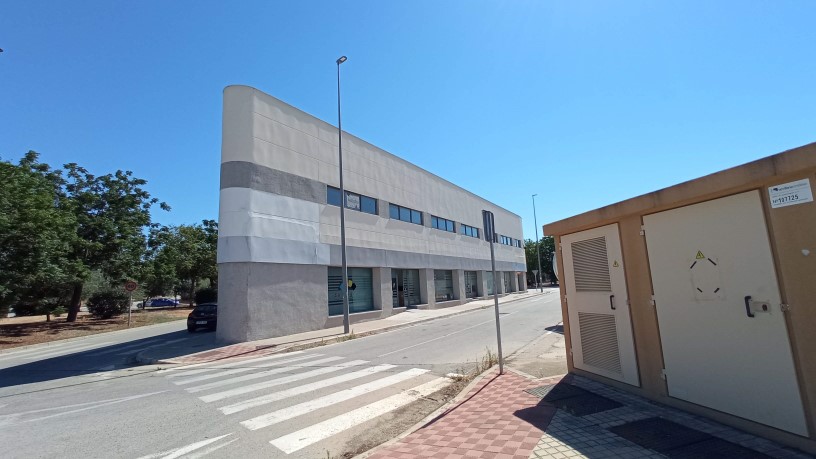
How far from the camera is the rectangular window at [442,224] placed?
101ft

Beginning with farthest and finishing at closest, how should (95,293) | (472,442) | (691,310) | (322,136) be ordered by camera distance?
(95,293)
(322,136)
(691,310)
(472,442)

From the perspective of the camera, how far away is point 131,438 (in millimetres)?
5418

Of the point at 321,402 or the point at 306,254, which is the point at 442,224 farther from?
the point at 321,402

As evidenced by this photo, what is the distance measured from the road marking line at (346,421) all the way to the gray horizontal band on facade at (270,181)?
12.8 metres

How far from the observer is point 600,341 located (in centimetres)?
645

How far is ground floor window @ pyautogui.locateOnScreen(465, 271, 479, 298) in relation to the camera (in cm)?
3584

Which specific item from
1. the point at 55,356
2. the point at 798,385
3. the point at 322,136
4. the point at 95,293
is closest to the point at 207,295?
the point at 95,293

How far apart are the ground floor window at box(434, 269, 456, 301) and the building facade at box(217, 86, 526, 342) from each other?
63cm

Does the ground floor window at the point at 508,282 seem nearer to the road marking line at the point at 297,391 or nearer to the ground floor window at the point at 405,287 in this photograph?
the ground floor window at the point at 405,287

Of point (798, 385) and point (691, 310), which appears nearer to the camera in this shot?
point (798, 385)

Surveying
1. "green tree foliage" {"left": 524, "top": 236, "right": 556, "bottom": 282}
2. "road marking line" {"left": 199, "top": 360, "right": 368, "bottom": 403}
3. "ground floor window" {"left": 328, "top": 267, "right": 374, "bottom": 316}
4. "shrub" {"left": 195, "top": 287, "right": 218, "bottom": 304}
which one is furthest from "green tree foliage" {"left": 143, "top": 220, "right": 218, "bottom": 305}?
"green tree foliage" {"left": 524, "top": 236, "right": 556, "bottom": 282}

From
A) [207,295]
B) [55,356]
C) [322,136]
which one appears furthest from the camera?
[207,295]

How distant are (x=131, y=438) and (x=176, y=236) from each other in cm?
4527

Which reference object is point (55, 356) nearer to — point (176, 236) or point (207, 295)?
point (207, 295)
